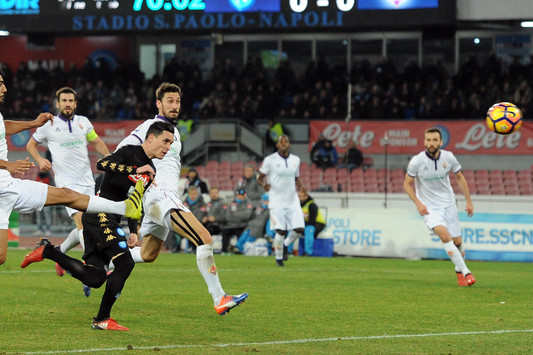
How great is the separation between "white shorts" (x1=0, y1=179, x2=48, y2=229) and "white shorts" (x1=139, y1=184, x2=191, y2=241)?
61.0 inches

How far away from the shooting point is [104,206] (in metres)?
8.31

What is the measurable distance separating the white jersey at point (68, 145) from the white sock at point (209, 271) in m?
5.07

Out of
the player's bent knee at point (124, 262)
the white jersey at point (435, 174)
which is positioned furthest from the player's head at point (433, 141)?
the player's bent knee at point (124, 262)

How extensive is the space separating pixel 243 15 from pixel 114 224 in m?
19.3

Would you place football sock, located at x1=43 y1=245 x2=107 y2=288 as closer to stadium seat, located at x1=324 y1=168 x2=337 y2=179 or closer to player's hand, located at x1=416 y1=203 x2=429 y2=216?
player's hand, located at x1=416 y1=203 x2=429 y2=216

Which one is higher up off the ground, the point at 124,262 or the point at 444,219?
the point at 124,262

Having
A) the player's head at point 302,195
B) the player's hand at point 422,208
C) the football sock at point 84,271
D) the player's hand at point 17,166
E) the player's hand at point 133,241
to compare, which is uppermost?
the player's hand at point 17,166

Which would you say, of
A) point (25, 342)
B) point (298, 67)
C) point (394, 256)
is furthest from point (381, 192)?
point (25, 342)

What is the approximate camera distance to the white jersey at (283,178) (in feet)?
61.3

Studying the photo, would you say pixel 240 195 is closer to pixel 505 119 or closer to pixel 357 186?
pixel 357 186

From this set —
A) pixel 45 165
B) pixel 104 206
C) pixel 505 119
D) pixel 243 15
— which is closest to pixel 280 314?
pixel 104 206

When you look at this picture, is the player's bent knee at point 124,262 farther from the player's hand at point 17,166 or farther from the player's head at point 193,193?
the player's head at point 193,193

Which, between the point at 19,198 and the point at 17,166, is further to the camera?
the point at 17,166

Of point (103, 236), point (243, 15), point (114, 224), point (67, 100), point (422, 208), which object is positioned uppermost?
point (243, 15)
